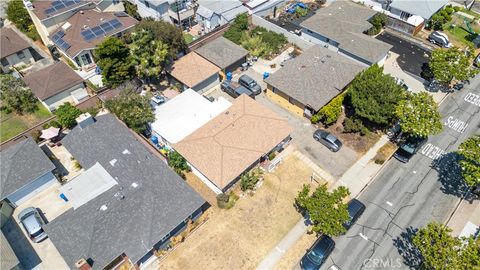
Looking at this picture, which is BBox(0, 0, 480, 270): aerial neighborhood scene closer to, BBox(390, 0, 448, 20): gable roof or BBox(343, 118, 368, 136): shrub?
BBox(343, 118, 368, 136): shrub

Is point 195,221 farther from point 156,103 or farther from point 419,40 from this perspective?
point 419,40

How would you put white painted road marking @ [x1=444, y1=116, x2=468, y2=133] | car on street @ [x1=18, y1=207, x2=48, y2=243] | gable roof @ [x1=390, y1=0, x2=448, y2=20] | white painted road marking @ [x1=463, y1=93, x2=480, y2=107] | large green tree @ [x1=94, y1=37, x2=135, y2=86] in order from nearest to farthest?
car on street @ [x1=18, y1=207, x2=48, y2=243], large green tree @ [x1=94, y1=37, x2=135, y2=86], white painted road marking @ [x1=444, y1=116, x2=468, y2=133], white painted road marking @ [x1=463, y1=93, x2=480, y2=107], gable roof @ [x1=390, y1=0, x2=448, y2=20]

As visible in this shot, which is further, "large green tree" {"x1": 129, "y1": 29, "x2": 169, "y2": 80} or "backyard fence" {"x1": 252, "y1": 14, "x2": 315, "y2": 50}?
"backyard fence" {"x1": 252, "y1": 14, "x2": 315, "y2": 50}

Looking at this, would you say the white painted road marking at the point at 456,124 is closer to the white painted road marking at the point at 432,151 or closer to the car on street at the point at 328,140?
the white painted road marking at the point at 432,151

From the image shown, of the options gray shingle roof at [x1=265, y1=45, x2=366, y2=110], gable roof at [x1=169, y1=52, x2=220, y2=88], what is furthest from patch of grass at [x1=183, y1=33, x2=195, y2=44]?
gray shingle roof at [x1=265, y1=45, x2=366, y2=110]

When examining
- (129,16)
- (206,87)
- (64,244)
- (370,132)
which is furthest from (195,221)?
(129,16)

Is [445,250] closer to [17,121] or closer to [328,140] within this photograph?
[328,140]

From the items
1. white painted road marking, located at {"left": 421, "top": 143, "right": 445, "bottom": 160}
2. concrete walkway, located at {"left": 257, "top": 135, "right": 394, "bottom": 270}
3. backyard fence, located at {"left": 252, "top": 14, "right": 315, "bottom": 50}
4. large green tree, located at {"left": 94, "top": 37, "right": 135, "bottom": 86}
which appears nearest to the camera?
concrete walkway, located at {"left": 257, "top": 135, "right": 394, "bottom": 270}

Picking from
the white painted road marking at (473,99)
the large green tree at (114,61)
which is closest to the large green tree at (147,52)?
the large green tree at (114,61)
